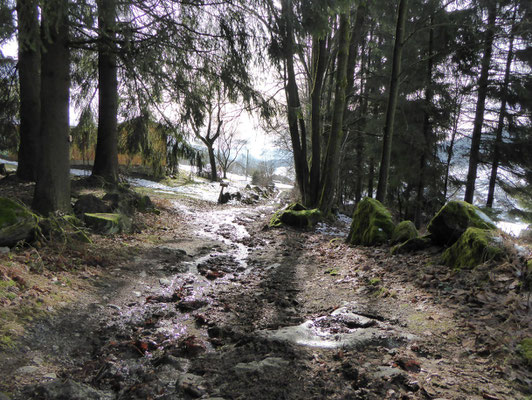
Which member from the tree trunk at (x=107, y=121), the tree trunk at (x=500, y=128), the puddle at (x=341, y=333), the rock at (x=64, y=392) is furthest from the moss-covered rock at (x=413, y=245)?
the tree trunk at (x=500, y=128)

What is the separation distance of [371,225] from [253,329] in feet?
14.3

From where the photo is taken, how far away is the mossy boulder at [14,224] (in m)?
3.98

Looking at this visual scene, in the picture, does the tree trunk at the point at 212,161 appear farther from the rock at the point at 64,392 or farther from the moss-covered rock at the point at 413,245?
the rock at the point at 64,392

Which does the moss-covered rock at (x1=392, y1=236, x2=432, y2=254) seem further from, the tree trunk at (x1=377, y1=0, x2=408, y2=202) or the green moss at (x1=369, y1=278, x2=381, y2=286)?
the tree trunk at (x1=377, y1=0, x2=408, y2=202)

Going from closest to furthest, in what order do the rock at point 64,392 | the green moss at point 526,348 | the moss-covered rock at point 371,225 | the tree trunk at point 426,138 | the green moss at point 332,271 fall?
the rock at point 64,392, the green moss at point 526,348, the green moss at point 332,271, the moss-covered rock at point 371,225, the tree trunk at point 426,138

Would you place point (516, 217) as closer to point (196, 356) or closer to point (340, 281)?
point (340, 281)

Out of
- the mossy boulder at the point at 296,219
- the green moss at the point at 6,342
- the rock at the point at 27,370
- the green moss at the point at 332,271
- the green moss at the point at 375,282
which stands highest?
the mossy boulder at the point at 296,219

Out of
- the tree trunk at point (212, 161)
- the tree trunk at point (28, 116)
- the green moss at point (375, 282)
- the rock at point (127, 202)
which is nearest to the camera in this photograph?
the green moss at point (375, 282)

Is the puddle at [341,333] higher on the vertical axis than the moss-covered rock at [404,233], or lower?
lower

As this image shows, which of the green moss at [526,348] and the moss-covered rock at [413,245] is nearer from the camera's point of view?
the green moss at [526,348]

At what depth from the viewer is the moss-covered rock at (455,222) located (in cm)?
486

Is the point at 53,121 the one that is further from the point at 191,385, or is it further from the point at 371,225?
the point at 371,225

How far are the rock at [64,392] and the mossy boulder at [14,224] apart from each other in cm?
271

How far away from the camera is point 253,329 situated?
3365 mm
